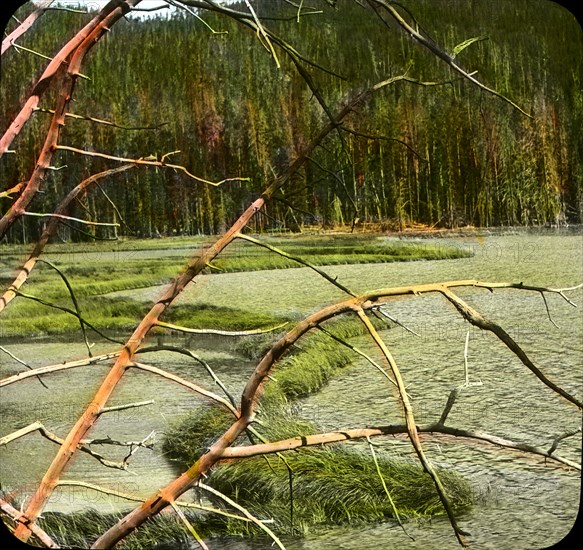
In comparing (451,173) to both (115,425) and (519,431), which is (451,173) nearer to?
(519,431)

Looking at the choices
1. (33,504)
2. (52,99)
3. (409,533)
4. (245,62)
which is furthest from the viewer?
(52,99)

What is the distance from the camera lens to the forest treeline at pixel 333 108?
1843mm

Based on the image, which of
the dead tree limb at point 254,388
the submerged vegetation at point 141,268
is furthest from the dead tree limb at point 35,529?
the submerged vegetation at point 141,268

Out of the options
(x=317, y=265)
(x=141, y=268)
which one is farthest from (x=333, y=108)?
(x=141, y=268)

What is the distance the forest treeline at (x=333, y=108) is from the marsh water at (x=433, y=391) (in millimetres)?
112

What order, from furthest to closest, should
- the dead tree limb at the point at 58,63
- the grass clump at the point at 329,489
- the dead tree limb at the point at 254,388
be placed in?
A: 1. the grass clump at the point at 329,489
2. the dead tree limb at the point at 58,63
3. the dead tree limb at the point at 254,388

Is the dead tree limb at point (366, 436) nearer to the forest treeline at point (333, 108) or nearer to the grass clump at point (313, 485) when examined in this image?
the grass clump at point (313, 485)

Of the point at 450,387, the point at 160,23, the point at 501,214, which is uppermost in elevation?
the point at 160,23

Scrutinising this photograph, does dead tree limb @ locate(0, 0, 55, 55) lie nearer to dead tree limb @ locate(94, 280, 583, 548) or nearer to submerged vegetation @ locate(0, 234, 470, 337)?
submerged vegetation @ locate(0, 234, 470, 337)

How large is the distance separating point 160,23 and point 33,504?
3.31 ft

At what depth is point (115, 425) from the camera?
6.22ft

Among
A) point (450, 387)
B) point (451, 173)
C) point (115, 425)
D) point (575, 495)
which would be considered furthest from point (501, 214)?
point (115, 425)

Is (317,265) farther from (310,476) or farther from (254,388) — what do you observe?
(254,388)

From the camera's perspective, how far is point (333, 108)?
1.85 meters
